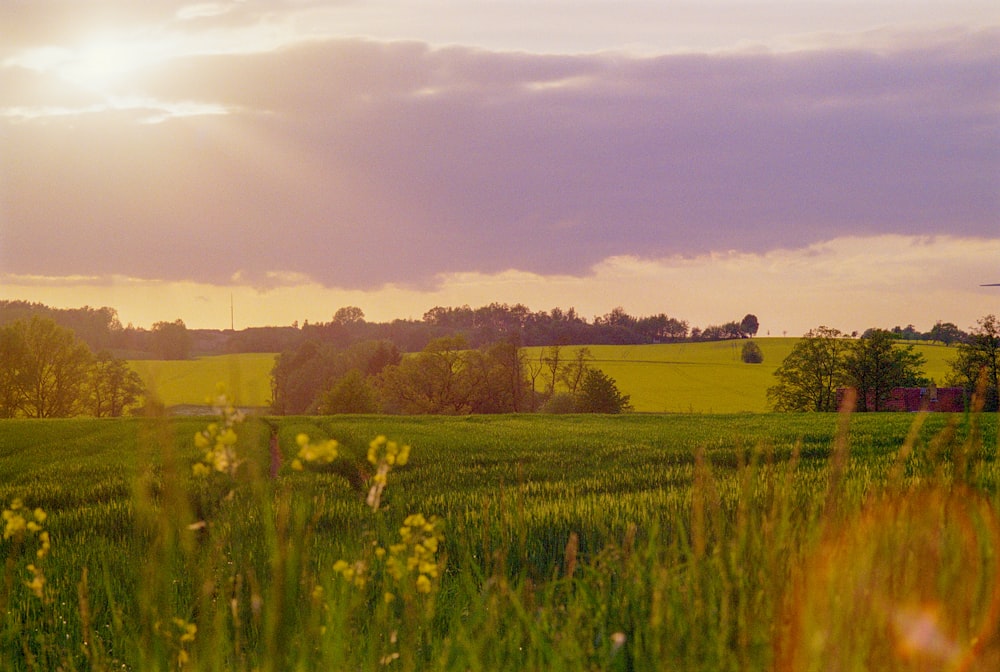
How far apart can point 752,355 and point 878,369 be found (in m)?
42.7

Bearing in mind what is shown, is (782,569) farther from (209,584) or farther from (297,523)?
(209,584)

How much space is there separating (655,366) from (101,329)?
2972 inches

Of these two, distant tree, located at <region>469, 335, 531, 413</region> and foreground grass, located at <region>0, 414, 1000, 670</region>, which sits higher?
foreground grass, located at <region>0, 414, 1000, 670</region>

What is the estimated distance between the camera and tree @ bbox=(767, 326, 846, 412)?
7781cm

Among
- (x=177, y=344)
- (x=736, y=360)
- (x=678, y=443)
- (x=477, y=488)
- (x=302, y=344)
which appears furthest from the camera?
(x=736, y=360)

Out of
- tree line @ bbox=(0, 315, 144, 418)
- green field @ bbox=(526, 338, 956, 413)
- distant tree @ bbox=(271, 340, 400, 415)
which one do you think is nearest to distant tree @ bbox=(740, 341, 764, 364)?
green field @ bbox=(526, 338, 956, 413)

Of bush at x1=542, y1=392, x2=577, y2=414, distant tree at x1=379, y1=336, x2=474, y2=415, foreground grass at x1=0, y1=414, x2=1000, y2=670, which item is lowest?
bush at x1=542, y1=392, x2=577, y2=414

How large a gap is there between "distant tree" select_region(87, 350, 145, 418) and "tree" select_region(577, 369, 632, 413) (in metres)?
44.1

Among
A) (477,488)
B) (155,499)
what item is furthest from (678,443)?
(155,499)

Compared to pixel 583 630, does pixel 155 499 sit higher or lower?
lower

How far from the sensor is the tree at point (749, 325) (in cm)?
15352

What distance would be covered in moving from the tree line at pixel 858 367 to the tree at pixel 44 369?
6675 centimetres

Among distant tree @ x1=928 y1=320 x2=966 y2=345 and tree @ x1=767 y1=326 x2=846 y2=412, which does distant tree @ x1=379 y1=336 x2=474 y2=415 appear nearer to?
tree @ x1=767 y1=326 x2=846 y2=412

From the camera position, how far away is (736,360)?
12119 centimetres
